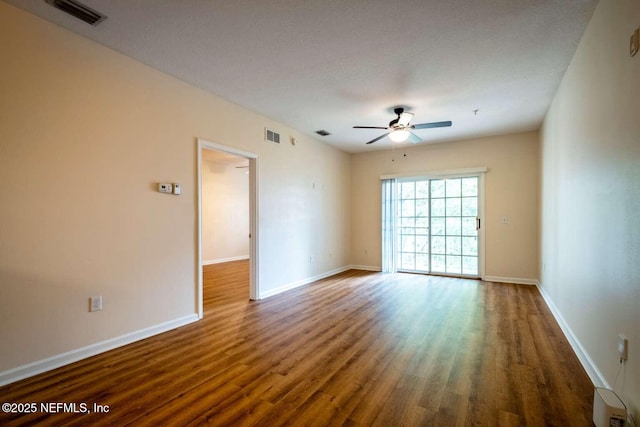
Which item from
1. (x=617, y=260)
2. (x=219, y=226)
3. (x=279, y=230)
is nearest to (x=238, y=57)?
(x=279, y=230)

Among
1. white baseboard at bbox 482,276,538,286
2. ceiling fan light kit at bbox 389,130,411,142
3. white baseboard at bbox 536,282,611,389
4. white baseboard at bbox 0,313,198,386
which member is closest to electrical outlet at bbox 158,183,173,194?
white baseboard at bbox 0,313,198,386

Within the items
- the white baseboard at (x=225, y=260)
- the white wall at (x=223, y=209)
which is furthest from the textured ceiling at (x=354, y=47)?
the white baseboard at (x=225, y=260)

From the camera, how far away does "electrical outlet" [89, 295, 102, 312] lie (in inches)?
108

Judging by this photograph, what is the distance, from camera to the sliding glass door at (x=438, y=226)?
242 inches

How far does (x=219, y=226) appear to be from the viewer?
27.9ft

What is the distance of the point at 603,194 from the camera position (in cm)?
212

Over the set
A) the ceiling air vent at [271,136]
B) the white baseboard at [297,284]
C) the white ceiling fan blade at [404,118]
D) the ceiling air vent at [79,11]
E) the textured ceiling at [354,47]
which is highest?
the ceiling air vent at [79,11]

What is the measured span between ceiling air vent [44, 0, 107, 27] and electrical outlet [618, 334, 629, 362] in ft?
13.8

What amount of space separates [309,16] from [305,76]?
1.01m

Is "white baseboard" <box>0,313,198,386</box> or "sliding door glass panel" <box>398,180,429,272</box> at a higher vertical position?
"sliding door glass panel" <box>398,180,429,272</box>

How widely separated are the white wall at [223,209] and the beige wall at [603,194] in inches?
279

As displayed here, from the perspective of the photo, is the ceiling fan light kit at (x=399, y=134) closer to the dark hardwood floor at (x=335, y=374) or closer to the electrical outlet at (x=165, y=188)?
the dark hardwood floor at (x=335, y=374)

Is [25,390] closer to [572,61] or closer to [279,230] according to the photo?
[279,230]

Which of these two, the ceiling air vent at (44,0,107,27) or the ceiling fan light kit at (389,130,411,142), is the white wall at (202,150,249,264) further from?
the ceiling air vent at (44,0,107,27)
